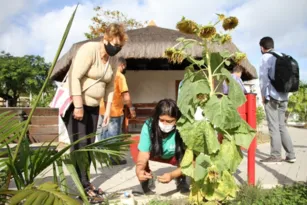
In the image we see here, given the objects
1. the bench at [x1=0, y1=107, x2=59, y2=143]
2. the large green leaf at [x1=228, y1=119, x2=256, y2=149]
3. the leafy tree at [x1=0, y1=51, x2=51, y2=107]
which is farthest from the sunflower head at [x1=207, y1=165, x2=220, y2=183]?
the leafy tree at [x1=0, y1=51, x2=51, y2=107]

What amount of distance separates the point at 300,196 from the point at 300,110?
12902 millimetres

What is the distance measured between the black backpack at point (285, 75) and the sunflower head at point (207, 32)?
2774 millimetres

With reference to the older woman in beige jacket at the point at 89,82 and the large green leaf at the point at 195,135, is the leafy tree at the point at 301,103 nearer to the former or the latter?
the older woman in beige jacket at the point at 89,82

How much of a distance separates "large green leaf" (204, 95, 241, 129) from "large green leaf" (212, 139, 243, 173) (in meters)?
0.14

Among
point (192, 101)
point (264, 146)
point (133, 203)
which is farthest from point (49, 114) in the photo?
point (192, 101)

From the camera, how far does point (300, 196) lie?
2.88 m

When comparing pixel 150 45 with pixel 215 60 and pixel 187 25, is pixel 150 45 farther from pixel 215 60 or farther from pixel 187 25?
pixel 187 25

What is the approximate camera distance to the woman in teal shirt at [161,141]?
120 inches

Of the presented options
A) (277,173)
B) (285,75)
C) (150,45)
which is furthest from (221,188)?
(150,45)

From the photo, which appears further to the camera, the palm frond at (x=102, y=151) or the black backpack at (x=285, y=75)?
the black backpack at (x=285, y=75)

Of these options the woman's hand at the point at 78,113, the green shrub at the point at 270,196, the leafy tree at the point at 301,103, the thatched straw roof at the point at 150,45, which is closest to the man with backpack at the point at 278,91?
the green shrub at the point at 270,196

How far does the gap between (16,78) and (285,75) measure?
3278 cm

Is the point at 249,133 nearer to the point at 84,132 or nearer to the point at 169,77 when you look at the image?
the point at 84,132

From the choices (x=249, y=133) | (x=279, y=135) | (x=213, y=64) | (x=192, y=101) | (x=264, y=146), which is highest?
(x=213, y=64)
